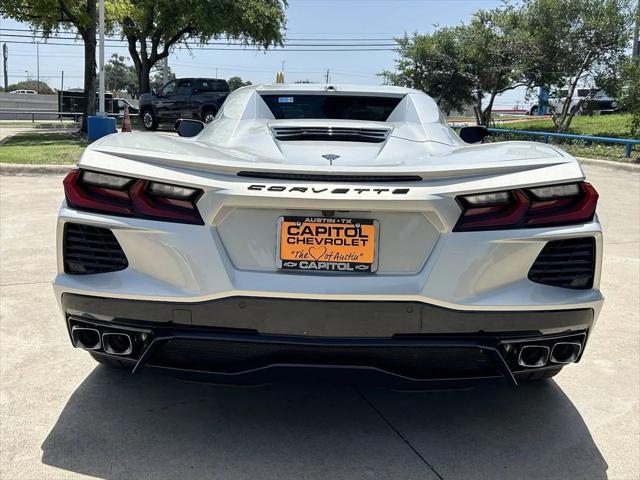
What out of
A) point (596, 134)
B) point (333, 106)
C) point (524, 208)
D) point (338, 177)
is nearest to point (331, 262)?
point (338, 177)

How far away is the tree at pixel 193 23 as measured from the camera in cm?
2389

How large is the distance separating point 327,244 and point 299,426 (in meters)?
0.99

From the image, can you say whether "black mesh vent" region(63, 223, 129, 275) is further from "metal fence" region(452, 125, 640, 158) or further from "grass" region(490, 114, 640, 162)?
"grass" region(490, 114, 640, 162)

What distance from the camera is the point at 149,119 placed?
24609 millimetres

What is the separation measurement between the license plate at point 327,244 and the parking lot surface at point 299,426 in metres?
0.74

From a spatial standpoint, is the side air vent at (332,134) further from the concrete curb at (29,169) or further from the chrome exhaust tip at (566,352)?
the concrete curb at (29,169)

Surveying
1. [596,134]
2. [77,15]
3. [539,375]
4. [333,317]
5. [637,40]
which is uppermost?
[637,40]

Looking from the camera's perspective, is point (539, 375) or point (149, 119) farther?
point (149, 119)

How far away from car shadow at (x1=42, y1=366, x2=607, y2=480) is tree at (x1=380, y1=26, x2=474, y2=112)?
2443 cm

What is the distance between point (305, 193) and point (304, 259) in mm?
245

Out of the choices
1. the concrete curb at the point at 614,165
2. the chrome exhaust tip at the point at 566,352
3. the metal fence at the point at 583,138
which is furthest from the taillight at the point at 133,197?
the metal fence at the point at 583,138

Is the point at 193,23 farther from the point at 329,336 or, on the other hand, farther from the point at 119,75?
the point at 119,75

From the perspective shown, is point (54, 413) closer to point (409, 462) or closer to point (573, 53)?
point (409, 462)

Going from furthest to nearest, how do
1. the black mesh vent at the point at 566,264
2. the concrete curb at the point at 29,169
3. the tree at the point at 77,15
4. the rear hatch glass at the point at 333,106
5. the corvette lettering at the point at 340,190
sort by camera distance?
1. the tree at the point at 77,15
2. the concrete curb at the point at 29,169
3. the rear hatch glass at the point at 333,106
4. the black mesh vent at the point at 566,264
5. the corvette lettering at the point at 340,190
